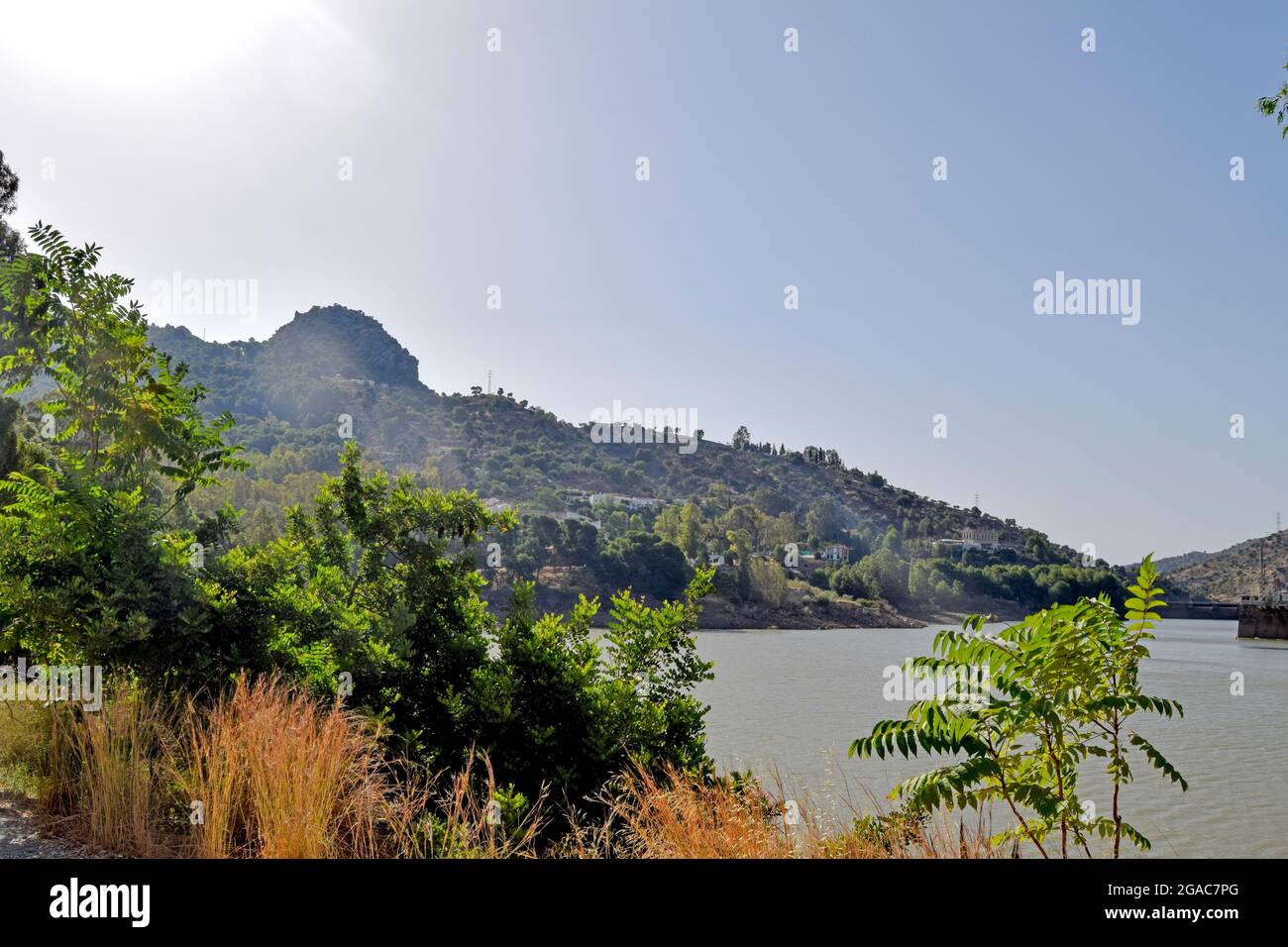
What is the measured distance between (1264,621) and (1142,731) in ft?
208

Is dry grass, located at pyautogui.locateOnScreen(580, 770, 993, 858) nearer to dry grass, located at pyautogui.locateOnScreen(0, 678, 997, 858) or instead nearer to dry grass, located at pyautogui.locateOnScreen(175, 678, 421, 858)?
dry grass, located at pyautogui.locateOnScreen(0, 678, 997, 858)

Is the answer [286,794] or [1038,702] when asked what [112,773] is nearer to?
[286,794]

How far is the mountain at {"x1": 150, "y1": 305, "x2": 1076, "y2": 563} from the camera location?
120 m

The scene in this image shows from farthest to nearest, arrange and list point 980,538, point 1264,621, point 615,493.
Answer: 1. point 980,538
2. point 615,493
3. point 1264,621

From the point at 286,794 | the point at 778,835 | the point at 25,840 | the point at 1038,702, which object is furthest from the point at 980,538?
the point at 1038,702

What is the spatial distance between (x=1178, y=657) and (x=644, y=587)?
37.2m

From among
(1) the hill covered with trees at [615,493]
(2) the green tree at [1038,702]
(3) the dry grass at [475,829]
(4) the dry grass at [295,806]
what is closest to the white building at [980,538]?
(1) the hill covered with trees at [615,493]

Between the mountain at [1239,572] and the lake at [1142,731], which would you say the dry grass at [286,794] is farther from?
the mountain at [1239,572]

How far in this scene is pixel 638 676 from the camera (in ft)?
27.0

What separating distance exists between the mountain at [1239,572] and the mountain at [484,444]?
19910 millimetres

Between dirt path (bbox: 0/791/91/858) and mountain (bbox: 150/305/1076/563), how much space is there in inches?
3954

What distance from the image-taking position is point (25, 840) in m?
4.88
